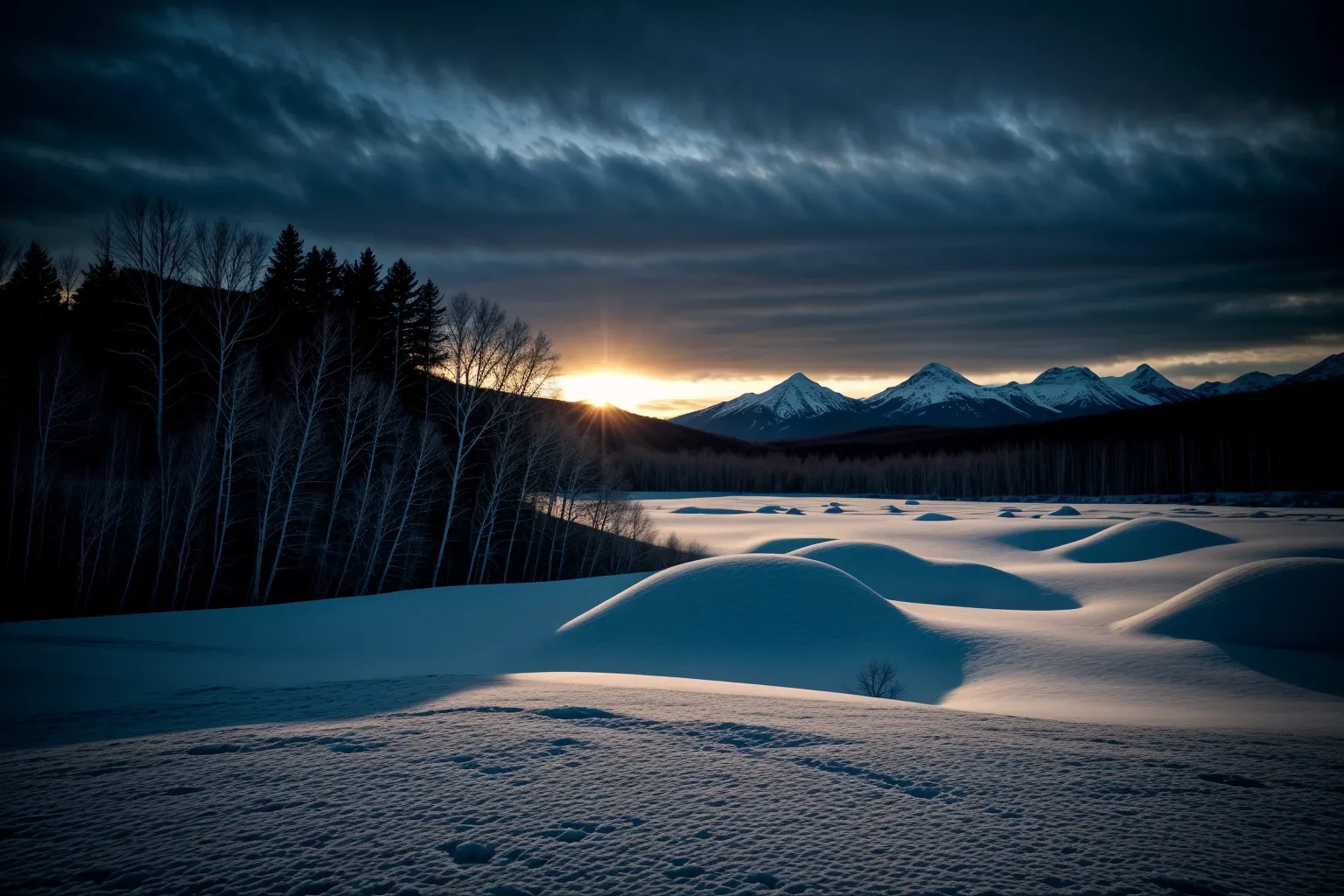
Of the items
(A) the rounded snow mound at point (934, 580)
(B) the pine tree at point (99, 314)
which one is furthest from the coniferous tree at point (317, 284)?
(A) the rounded snow mound at point (934, 580)

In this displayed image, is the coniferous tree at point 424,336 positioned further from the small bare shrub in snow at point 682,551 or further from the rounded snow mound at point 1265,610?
the rounded snow mound at point 1265,610

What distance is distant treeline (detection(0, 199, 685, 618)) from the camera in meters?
23.7

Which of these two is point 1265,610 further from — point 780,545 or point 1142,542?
point 780,545

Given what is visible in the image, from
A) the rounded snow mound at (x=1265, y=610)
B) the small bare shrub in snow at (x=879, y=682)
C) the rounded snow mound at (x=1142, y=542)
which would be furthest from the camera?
the rounded snow mound at (x=1142, y=542)

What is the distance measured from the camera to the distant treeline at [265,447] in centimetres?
2373

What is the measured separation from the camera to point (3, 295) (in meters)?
32.7

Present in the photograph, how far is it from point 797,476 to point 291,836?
12644 centimetres

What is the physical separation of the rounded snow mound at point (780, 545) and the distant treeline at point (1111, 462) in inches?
2128

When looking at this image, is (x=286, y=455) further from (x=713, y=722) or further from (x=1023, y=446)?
(x=1023, y=446)

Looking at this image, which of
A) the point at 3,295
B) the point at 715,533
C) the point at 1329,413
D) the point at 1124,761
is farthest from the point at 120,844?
the point at 1329,413

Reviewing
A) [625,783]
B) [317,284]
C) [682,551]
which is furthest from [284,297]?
[625,783]

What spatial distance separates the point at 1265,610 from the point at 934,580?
14023 millimetres

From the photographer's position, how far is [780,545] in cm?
4084

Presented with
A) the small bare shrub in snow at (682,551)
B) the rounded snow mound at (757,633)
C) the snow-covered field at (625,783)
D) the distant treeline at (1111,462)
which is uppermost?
the distant treeline at (1111,462)
